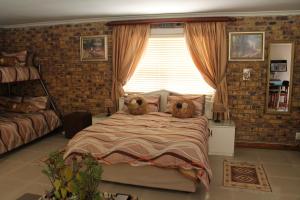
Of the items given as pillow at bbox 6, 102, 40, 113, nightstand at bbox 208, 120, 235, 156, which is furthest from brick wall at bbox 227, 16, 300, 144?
pillow at bbox 6, 102, 40, 113

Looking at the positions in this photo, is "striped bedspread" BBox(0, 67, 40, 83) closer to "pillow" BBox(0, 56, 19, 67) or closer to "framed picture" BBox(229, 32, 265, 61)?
"pillow" BBox(0, 56, 19, 67)

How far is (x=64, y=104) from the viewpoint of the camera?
5.44 metres

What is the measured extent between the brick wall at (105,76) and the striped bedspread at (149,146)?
1.31 m

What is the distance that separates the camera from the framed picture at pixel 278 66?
4.24m

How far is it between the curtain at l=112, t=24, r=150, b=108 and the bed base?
2064mm

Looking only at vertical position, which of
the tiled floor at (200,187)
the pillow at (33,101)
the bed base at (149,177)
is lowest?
the tiled floor at (200,187)

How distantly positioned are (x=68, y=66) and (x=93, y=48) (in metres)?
0.69

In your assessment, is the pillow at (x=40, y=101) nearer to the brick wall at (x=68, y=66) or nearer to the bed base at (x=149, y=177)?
the brick wall at (x=68, y=66)

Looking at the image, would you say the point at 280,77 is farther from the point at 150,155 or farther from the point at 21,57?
the point at 21,57

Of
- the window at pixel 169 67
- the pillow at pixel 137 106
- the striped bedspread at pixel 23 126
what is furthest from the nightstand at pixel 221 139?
the striped bedspread at pixel 23 126

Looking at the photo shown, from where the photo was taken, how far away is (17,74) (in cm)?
477

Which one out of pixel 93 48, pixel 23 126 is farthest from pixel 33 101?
pixel 93 48

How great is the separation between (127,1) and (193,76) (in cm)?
186

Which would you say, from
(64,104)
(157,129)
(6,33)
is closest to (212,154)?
(157,129)
